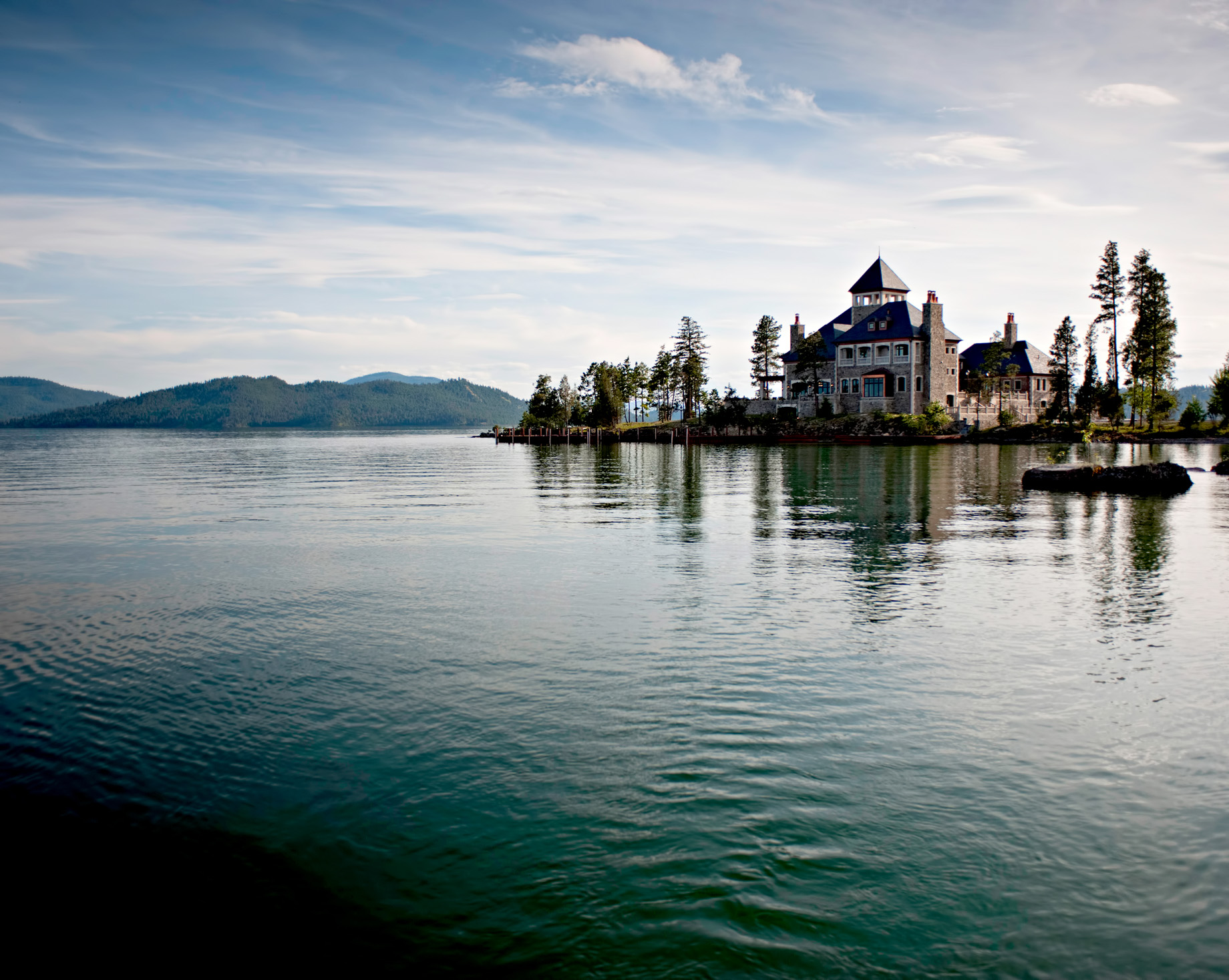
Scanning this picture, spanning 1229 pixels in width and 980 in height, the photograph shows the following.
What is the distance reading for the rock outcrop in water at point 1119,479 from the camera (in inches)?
1522

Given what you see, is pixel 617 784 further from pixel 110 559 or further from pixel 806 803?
pixel 110 559


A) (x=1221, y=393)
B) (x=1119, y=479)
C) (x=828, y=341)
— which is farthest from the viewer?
(x=828, y=341)

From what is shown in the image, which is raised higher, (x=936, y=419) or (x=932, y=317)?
(x=932, y=317)

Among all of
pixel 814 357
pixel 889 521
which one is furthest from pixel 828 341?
pixel 889 521

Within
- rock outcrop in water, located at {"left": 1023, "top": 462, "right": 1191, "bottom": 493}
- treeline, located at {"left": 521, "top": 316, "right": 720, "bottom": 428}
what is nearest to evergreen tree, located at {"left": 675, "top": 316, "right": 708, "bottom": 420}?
treeline, located at {"left": 521, "top": 316, "right": 720, "bottom": 428}

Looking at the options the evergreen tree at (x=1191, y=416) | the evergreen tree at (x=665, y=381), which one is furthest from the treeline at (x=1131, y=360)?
the evergreen tree at (x=665, y=381)

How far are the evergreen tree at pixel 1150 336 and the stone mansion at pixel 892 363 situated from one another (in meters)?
14.6

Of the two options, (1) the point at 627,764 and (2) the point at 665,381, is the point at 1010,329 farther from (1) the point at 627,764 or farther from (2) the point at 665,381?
(1) the point at 627,764

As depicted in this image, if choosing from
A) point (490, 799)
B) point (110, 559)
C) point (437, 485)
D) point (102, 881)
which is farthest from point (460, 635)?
point (437, 485)

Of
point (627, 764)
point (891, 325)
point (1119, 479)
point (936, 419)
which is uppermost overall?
point (891, 325)

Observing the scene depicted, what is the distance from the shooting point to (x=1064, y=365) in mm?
107688

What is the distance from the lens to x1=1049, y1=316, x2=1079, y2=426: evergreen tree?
105m

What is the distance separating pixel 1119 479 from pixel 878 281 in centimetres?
8313

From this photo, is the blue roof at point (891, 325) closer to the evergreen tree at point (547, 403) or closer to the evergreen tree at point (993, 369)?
the evergreen tree at point (993, 369)
